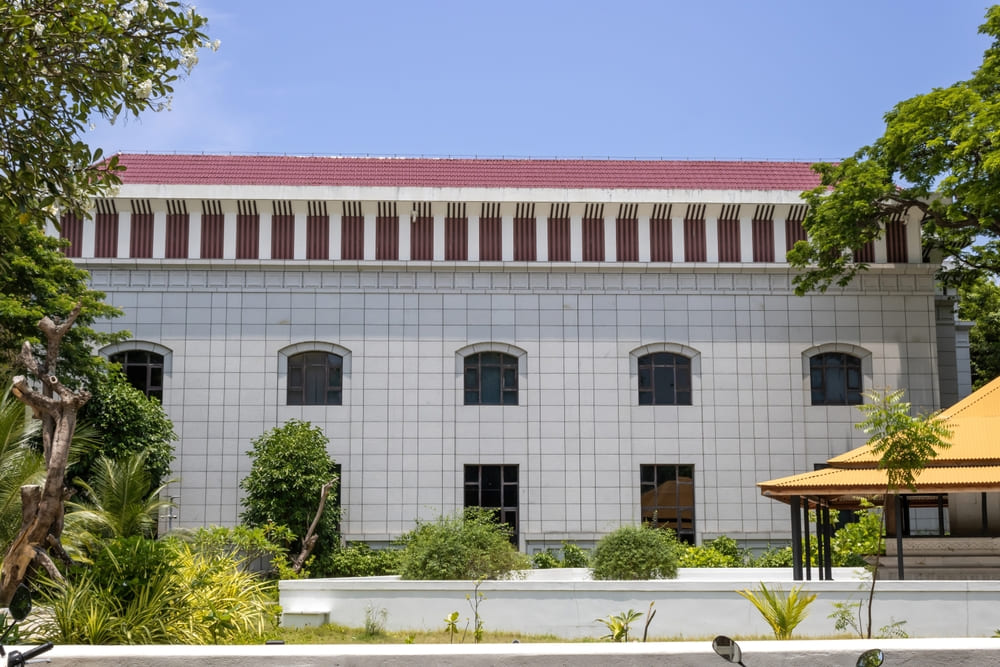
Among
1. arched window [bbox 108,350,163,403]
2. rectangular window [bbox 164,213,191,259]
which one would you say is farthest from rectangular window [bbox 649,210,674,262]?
arched window [bbox 108,350,163,403]

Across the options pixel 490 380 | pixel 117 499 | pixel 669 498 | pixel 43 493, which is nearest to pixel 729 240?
pixel 669 498

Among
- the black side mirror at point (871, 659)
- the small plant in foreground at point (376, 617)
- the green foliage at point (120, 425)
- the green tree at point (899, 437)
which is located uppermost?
the green foliage at point (120, 425)

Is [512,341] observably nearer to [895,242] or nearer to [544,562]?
[544,562]

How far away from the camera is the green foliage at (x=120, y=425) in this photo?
2622 cm

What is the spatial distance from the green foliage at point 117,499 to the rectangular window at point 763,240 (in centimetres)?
1737

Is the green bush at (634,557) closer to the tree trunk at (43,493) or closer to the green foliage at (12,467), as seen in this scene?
the green foliage at (12,467)

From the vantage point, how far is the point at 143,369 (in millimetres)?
29812

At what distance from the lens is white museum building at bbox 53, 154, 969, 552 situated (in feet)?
97.3

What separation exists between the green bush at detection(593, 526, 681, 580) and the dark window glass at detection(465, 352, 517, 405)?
10.0m

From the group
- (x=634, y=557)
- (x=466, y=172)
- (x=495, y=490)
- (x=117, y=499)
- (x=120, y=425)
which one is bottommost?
(x=634, y=557)

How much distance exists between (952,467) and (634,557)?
581cm

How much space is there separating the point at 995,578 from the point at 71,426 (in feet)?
52.9

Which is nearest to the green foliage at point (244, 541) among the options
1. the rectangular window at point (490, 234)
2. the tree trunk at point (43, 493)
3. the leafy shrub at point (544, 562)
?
the leafy shrub at point (544, 562)

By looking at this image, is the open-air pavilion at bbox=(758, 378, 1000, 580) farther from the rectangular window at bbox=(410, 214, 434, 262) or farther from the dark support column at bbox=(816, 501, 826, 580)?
the rectangular window at bbox=(410, 214, 434, 262)
